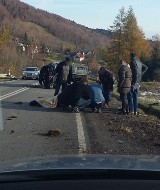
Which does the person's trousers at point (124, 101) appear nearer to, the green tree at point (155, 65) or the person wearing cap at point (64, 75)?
the person wearing cap at point (64, 75)

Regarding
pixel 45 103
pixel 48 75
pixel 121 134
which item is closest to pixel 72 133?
pixel 121 134

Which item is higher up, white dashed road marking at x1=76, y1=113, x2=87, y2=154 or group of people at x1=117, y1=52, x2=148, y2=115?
group of people at x1=117, y1=52, x2=148, y2=115

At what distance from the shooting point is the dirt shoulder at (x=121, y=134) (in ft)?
32.6

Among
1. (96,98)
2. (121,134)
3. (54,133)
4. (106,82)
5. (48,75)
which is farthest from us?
(48,75)

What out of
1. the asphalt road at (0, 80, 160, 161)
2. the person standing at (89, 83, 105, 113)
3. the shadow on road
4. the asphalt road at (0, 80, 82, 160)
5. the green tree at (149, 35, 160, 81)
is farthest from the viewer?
the green tree at (149, 35, 160, 81)

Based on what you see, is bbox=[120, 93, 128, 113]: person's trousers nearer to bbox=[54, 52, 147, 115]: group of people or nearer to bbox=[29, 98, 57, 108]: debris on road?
bbox=[54, 52, 147, 115]: group of people

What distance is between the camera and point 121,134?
12.2 meters

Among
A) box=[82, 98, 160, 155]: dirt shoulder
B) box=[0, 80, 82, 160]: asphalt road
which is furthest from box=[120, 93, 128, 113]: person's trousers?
box=[0, 80, 82, 160]: asphalt road

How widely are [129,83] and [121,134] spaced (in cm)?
439

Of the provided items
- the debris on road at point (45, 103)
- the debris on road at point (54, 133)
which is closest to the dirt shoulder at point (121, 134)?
the debris on road at point (54, 133)

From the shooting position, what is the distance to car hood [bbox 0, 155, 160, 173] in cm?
293

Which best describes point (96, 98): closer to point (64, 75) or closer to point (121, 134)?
point (64, 75)

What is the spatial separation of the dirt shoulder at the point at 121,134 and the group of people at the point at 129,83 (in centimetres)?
49

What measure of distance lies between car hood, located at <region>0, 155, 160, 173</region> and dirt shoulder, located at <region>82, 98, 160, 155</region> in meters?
6.03
